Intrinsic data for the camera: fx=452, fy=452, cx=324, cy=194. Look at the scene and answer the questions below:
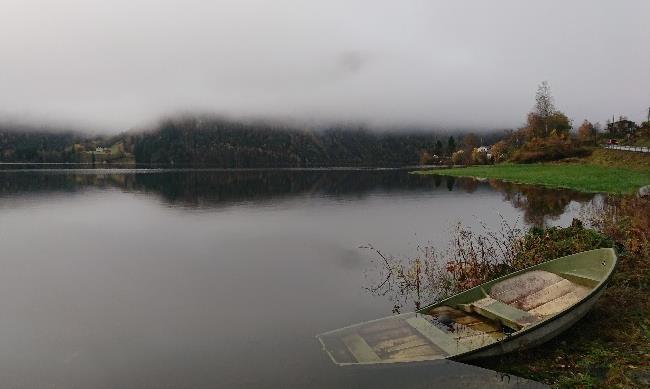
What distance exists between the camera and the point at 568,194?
71062 millimetres

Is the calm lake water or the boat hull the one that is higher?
the boat hull

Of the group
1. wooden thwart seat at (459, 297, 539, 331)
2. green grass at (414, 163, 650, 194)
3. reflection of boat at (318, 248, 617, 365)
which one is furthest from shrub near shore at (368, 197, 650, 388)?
green grass at (414, 163, 650, 194)

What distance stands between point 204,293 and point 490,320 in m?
16.6

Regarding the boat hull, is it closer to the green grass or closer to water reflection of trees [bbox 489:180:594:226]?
water reflection of trees [bbox 489:180:594:226]

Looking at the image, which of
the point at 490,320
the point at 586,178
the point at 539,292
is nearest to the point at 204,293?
the point at 490,320

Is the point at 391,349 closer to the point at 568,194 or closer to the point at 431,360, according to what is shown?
the point at 431,360

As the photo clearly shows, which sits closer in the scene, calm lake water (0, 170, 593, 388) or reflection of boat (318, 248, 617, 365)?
reflection of boat (318, 248, 617, 365)

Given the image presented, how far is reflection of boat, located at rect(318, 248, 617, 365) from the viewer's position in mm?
17141

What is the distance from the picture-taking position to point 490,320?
19594 mm

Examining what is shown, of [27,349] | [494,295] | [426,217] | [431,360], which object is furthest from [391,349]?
[426,217]

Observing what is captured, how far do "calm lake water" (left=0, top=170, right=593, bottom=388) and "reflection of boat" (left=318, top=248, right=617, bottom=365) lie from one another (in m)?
0.78

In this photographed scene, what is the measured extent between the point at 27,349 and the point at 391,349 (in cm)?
1610

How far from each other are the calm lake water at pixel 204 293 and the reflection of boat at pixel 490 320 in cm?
78

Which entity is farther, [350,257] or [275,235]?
[275,235]
